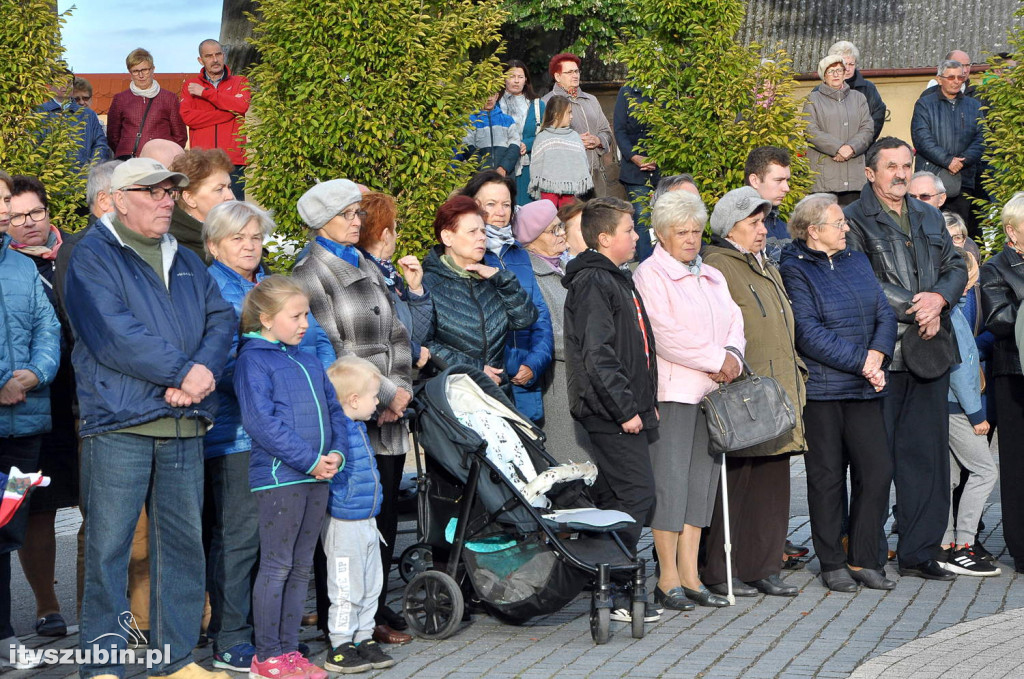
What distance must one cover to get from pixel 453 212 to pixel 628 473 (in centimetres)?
171

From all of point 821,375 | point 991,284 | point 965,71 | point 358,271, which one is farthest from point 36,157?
point 965,71

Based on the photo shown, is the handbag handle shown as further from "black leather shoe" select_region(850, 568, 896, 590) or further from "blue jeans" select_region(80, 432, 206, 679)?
"blue jeans" select_region(80, 432, 206, 679)

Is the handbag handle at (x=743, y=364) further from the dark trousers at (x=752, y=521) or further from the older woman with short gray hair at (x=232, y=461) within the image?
the older woman with short gray hair at (x=232, y=461)

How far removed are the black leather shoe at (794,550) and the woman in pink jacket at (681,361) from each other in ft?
4.33

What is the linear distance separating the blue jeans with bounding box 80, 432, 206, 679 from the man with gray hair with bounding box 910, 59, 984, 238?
1126cm

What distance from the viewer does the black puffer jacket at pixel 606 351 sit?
7.33m

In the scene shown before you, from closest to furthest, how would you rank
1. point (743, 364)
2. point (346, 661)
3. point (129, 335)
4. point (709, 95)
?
1. point (129, 335)
2. point (346, 661)
3. point (743, 364)
4. point (709, 95)

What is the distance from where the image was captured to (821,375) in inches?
322

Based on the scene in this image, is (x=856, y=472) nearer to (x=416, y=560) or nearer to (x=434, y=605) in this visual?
(x=416, y=560)

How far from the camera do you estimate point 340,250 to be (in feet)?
23.1

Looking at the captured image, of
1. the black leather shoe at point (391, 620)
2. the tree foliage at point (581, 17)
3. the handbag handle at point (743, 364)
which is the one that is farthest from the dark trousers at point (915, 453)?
the tree foliage at point (581, 17)

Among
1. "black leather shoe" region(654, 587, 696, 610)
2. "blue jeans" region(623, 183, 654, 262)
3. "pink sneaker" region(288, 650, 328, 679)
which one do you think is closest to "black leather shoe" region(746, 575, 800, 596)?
"black leather shoe" region(654, 587, 696, 610)

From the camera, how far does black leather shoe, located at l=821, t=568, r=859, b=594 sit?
8.08 meters

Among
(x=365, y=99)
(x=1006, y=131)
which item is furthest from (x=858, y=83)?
(x=365, y=99)
